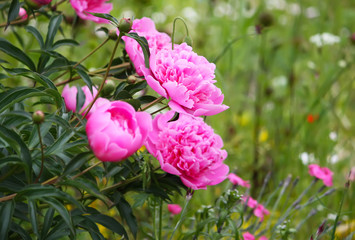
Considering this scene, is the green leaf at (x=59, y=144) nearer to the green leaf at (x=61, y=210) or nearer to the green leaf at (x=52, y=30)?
the green leaf at (x=61, y=210)

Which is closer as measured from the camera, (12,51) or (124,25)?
(124,25)

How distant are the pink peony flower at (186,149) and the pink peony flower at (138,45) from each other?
94 mm

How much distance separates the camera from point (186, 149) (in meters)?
0.68

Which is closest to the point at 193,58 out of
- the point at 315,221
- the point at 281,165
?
the point at 315,221

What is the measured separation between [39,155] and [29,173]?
51 mm

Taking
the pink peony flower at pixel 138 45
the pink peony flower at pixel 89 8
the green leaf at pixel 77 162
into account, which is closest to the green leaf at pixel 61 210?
the green leaf at pixel 77 162

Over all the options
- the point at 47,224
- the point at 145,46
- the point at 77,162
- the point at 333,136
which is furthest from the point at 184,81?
the point at 333,136

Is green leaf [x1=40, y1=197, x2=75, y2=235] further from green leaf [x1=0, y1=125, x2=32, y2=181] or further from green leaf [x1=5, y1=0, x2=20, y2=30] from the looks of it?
green leaf [x1=5, y1=0, x2=20, y2=30]

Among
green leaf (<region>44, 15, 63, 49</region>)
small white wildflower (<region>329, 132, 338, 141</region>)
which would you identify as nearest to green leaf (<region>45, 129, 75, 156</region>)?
green leaf (<region>44, 15, 63, 49</region>)

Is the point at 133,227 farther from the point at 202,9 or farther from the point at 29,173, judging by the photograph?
the point at 202,9

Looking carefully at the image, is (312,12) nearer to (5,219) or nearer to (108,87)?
(108,87)

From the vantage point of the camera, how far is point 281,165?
1668 millimetres

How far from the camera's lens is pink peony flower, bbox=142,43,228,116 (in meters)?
0.61

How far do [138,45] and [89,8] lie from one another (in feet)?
A: 0.62
